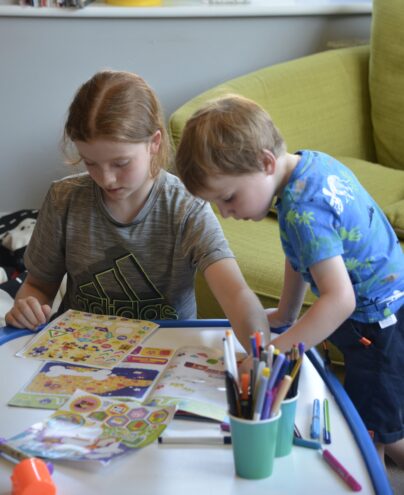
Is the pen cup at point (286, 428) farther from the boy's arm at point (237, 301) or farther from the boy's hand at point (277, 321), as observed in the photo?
the boy's hand at point (277, 321)

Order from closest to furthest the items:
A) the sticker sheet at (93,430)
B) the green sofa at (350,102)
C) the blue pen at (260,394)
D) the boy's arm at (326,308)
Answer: the blue pen at (260,394) < the sticker sheet at (93,430) < the boy's arm at (326,308) < the green sofa at (350,102)

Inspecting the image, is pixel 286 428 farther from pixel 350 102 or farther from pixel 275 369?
pixel 350 102

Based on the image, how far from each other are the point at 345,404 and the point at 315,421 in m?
0.08

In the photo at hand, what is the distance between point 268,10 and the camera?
2773 mm

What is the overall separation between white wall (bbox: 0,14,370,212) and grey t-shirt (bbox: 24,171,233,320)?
1.36 meters

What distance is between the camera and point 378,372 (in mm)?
1381

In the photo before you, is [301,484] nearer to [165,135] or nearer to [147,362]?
[147,362]

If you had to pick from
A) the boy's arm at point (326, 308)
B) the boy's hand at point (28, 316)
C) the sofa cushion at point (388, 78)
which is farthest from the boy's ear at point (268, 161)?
the sofa cushion at point (388, 78)

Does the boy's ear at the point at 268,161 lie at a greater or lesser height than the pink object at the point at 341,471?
greater

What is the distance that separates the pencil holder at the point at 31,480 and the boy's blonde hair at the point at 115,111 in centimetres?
62

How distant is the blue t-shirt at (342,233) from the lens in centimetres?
117

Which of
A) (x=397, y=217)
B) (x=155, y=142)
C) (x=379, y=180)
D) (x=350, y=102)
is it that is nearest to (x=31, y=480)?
(x=155, y=142)

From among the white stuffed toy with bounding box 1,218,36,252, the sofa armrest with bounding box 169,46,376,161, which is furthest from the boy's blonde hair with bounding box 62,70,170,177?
the white stuffed toy with bounding box 1,218,36,252

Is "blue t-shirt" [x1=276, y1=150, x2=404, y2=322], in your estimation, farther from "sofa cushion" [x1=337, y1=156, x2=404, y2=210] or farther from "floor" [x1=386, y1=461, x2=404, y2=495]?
"sofa cushion" [x1=337, y1=156, x2=404, y2=210]
